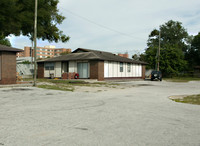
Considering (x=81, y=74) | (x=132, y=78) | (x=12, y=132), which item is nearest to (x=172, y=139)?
(x=12, y=132)

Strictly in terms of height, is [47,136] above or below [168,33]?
below

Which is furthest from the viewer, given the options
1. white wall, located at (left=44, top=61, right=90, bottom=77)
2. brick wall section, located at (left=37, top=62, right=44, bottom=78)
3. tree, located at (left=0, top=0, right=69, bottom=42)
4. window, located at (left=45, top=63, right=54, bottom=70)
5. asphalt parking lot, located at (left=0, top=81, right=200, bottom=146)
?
brick wall section, located at (left=37, top=62, right=44, bottom=78)

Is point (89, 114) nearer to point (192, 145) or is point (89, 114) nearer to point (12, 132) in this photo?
point (12, 132)

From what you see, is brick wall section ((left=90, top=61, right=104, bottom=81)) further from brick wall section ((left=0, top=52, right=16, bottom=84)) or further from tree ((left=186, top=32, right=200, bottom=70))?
tree ((left=186, top=32, right=200, bottom=70))

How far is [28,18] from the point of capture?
29.2m

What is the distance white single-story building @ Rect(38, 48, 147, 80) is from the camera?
29.3m

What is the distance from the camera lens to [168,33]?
71.2 m

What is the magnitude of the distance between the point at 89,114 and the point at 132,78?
31.4 meters

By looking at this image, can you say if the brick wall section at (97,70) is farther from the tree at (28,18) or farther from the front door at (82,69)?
the tree at (28,18)

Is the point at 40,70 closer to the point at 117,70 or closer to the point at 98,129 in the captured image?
the point at 117,70

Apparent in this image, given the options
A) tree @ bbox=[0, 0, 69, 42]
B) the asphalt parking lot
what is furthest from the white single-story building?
the asphalt parking lot

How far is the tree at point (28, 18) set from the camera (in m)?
27.0

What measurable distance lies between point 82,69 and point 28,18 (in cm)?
1091

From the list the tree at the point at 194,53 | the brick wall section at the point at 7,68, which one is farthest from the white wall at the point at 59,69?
the tree at the point at 194,53
